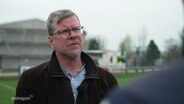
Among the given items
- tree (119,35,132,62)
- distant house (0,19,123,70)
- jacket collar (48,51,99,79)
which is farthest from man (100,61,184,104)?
tree (119,35,132,62)

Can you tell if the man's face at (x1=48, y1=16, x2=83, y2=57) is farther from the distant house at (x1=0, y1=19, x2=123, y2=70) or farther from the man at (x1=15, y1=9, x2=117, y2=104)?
the distant house at (x1=0, y1=19, x2=123, y2=70)

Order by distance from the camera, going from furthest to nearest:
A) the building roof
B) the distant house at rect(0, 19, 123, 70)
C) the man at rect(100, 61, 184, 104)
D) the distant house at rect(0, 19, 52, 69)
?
the building roof, the distant house at rect(0, 19, 52, 69), the distant house at rect(0, 19, 123, 70), the man at rect(100, 61, 184, 104)

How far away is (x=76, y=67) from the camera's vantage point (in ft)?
12.2

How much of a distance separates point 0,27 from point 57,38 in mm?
78233

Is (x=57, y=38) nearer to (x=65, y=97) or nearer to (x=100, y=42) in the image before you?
(x=65, y=97)

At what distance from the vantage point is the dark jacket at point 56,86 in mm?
3553

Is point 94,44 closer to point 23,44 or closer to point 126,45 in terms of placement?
A: point 126,45

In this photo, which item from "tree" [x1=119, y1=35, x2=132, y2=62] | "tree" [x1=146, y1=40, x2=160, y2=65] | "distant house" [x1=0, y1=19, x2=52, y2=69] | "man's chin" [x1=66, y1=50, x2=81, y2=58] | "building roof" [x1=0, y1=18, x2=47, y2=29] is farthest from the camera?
"tree" [x1=119, y1=35, x2=132, y2=62]

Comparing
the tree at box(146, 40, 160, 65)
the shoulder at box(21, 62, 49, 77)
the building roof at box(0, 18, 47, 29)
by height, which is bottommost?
the tree at box(146, 40, 160, 65)

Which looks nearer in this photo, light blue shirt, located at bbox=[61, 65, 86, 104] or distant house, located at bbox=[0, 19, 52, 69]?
light blue shirt, located at bbox=[61, 65, 86, 104]

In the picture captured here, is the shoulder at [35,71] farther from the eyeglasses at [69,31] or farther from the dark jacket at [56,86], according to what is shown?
the eyeglasses at [69,31]

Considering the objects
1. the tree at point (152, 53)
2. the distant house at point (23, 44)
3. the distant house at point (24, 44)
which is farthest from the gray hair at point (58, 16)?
the distant house at point (24, 44)

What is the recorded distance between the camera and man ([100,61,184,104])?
1.08m

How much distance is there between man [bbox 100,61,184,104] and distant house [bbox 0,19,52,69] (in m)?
81.1
